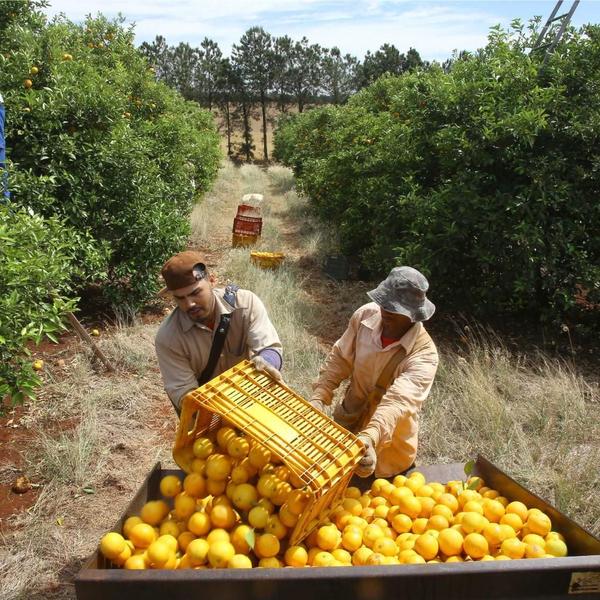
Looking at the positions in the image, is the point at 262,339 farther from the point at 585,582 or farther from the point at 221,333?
the point at 585,582

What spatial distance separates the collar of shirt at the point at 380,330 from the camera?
3074 mm

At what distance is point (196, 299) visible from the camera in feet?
9.53

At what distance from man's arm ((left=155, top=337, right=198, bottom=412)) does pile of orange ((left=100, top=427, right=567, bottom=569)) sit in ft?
1.90

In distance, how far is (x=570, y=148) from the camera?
6.39 meters

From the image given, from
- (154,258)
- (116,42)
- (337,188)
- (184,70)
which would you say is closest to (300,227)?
(337,188)

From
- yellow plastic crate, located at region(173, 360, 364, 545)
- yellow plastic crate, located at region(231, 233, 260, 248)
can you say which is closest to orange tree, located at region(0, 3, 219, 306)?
yellow plastic crate, located at region(231, 233, 260, 248)

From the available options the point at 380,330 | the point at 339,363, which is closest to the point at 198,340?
the point at 339,363

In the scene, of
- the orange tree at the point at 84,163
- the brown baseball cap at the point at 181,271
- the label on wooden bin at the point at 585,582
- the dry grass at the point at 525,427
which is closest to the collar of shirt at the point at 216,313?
the brown baseball cap at the point at 181,271

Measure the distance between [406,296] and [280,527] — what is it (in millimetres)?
1370

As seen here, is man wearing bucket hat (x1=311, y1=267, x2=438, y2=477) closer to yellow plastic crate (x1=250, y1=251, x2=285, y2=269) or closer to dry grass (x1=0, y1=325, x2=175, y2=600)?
dry grass (x1=0, y1=325, x2=175, y2=600)

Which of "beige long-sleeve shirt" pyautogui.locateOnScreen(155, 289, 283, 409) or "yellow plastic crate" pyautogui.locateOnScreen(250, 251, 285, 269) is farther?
"yellow plastic crate" pyautogui.locateOnScreen(250, 251, 285, 269)

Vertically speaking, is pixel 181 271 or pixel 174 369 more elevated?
pixel 181 271

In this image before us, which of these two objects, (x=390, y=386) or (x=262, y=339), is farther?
(x=262, y=339)

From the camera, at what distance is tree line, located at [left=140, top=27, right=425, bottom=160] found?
5031cm
